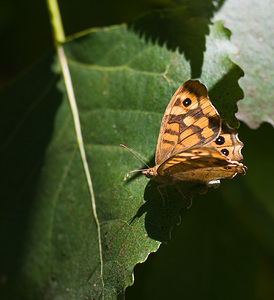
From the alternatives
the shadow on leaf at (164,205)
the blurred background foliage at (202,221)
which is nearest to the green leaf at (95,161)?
the shadow on leaf at (164,205)

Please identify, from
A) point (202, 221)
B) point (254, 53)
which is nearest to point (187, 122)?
point (254, 53)

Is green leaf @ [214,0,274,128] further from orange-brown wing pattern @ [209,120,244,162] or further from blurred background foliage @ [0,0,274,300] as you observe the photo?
blurred background foliage @ [0,0,274,300]

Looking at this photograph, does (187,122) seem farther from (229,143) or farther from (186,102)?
(229,143)

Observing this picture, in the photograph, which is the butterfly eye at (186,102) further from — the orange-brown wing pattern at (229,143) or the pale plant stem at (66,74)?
the pale plant stem at (66,74)

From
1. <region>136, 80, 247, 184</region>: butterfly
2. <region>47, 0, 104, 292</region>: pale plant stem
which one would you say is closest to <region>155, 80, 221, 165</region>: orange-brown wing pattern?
<region>136, 80, 247, 184</region>: butterfly

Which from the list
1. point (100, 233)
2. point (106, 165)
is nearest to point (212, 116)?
point (106, 165)

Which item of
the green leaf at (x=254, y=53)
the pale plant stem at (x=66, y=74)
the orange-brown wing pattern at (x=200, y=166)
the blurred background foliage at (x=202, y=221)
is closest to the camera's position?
the orange-brown wing pattern at (x=200, y=166)
